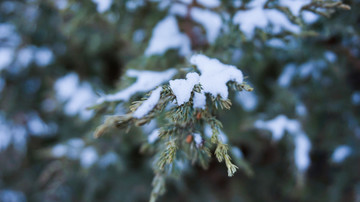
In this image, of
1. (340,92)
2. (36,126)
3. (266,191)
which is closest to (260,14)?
(340,92)

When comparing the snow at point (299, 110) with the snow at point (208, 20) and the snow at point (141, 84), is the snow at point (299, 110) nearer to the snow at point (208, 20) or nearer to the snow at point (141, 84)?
the snow at point (208, 20)

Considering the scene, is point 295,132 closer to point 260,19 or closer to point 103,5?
point 260,19

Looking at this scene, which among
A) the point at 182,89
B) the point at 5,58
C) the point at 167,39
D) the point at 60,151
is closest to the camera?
the point at 182,89

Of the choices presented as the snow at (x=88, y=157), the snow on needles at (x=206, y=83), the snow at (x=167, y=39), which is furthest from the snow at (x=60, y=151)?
the snow on needles at (x=206, y=83)

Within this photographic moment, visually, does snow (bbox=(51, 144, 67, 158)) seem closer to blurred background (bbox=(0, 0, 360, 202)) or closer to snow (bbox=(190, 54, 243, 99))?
blurred background (bbox=(0, 0, 360, 202))

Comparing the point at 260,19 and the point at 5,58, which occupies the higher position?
the point at 260,19

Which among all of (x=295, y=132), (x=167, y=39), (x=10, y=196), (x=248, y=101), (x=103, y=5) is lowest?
(x=10, y=196)

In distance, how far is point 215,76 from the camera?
0.97 meters

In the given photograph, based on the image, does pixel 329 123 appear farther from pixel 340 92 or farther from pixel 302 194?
pixel 302 194

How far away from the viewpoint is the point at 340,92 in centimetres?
205

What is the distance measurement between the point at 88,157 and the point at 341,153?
6.57 feet

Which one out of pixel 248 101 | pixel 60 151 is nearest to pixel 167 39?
pixel 248 101

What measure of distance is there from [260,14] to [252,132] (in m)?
1.20

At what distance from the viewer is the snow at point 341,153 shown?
1.94 m
